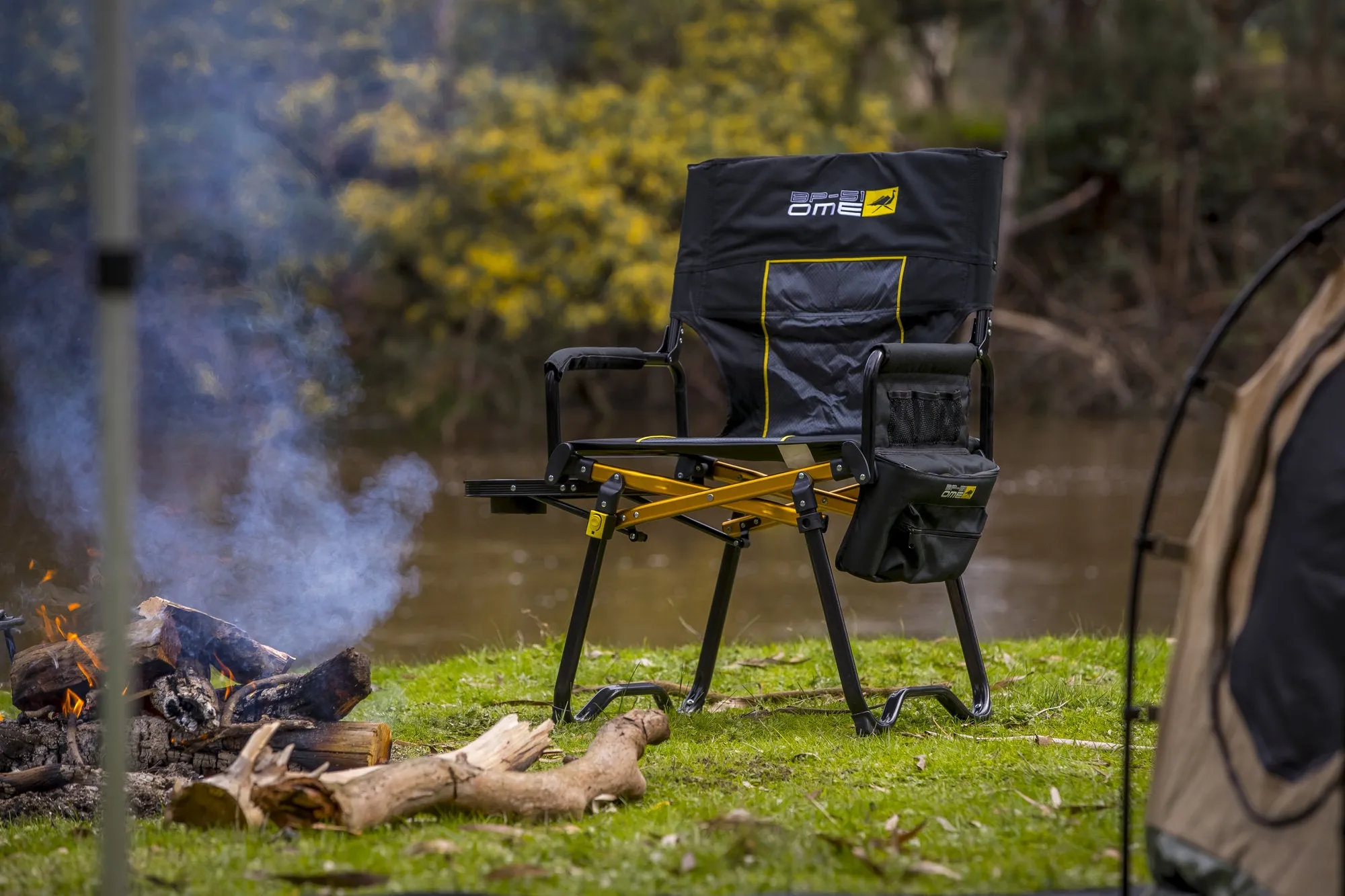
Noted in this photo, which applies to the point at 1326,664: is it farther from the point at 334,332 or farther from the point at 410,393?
the point at 334,332

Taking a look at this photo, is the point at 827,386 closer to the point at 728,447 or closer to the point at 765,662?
the point at 728,447

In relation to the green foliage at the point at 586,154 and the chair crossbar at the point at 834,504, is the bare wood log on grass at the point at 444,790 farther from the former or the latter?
the green foliage at the point at 586,154

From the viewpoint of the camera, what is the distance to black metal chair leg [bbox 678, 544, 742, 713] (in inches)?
148

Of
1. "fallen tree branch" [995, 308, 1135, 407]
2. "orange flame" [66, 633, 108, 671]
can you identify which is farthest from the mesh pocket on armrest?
"fallen tree branch" [995, 308, 1135, 407]

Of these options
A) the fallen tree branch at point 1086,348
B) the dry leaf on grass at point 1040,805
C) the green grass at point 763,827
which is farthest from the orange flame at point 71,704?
the fallen tree branch at point 1086,348

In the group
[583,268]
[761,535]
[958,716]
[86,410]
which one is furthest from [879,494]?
[583,268]

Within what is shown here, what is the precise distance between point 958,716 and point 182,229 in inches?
409

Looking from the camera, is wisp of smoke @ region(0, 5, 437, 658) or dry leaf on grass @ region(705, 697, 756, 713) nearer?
dry leaf on grass @ region(705, 697, 756, 713)

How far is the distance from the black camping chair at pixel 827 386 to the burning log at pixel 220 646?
665 mm

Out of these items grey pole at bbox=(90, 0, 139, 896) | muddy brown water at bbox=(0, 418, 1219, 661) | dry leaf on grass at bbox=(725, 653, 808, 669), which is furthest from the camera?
muddy brown water at bbox=(0, 418, 1219, 661)

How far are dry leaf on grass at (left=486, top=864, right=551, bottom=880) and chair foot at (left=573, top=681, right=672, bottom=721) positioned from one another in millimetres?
1344

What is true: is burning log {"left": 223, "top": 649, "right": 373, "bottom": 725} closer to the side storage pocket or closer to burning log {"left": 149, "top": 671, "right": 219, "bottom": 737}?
burning log {"left": 149, "top": 671, "right": 219, "bottom": 737}

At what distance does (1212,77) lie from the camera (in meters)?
18.6

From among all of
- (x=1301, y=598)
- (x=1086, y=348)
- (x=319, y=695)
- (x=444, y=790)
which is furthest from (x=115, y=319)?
(x=1086, y=348)
